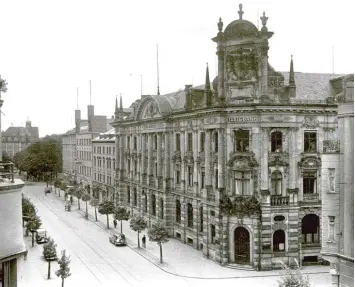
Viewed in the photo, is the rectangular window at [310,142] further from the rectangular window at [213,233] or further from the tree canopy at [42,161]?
the tree canopy at [42,161]

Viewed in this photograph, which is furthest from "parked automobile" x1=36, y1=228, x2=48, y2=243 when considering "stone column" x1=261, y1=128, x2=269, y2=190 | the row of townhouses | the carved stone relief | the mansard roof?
the mansard roof

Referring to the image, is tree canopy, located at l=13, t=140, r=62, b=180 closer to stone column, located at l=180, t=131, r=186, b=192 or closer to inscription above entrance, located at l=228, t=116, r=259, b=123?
stone column, located at l=180, t=131, r=186, b=192

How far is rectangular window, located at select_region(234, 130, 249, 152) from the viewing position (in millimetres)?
39344

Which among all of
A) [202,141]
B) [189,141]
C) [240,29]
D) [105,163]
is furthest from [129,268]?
[105,163]

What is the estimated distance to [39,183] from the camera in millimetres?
115125

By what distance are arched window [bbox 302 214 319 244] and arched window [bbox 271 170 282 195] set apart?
347cm

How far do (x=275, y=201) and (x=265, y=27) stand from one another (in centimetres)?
1415

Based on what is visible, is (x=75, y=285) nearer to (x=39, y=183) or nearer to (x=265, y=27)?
(x=265, y=27)

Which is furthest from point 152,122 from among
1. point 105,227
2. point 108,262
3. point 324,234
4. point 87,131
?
point 87,131

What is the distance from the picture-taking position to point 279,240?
39.2 metres

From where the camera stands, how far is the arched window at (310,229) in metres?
40.3

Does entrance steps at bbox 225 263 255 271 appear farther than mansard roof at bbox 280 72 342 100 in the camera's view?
No

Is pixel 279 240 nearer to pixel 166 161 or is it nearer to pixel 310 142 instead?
pixel 310 142

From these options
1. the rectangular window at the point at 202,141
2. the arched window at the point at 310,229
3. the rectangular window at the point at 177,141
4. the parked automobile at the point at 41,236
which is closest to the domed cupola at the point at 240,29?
the rectangular window at the point at 202,141
